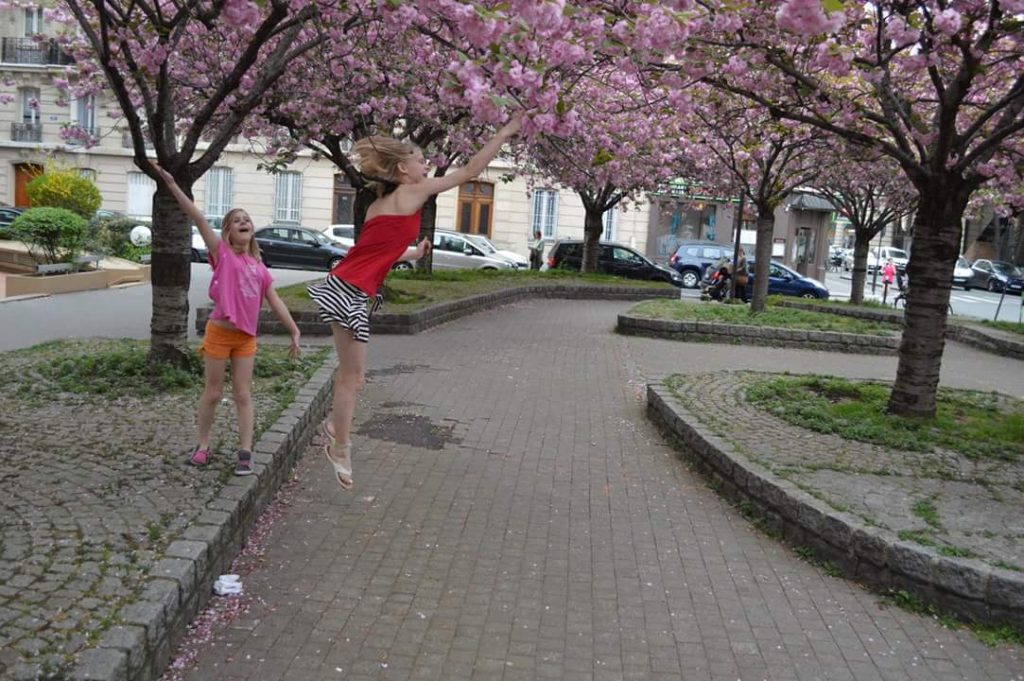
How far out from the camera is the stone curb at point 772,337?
15.9 meters

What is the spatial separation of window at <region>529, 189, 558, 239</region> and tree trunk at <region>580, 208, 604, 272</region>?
47.9ft

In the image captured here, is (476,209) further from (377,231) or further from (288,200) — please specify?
(377,231)

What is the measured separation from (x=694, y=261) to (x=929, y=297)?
29660 millimetres

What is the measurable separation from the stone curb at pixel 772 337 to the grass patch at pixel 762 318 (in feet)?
0.83

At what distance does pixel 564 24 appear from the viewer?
571 centimetres

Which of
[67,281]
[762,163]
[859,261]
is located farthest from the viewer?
[859,261]

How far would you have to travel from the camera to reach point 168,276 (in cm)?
841

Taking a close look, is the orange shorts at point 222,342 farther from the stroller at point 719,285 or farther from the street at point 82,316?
the stroller at point 719,285

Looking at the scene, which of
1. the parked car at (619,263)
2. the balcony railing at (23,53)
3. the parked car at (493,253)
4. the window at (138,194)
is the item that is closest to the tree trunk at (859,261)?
the parked car at (619,263)

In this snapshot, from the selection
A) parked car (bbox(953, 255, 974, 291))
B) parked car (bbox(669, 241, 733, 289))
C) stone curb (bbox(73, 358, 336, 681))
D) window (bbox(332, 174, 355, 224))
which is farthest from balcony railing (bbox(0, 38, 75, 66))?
parked car (bbox(953, 255, 974, 291))

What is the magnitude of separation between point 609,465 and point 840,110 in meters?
4.69

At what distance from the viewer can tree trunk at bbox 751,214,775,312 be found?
1847 centimetres

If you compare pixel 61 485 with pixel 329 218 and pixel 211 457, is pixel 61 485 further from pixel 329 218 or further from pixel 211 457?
pixel 329 218

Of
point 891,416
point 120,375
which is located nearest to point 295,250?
point 120,375
